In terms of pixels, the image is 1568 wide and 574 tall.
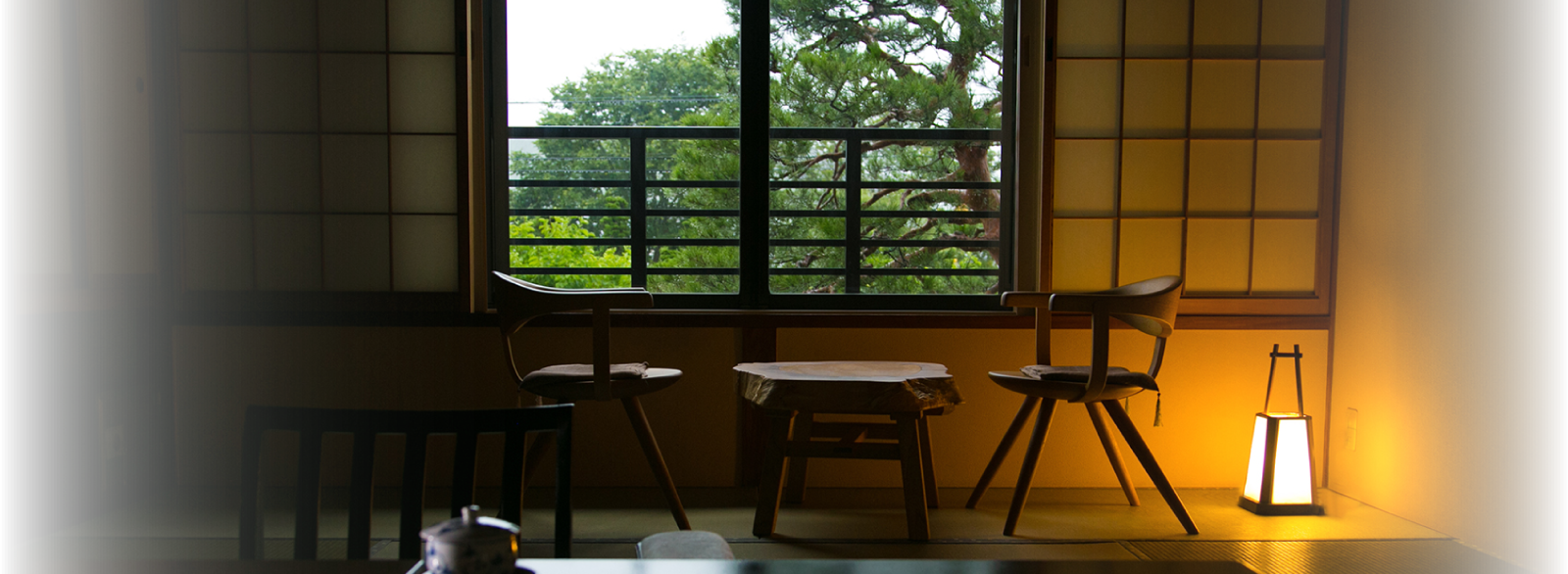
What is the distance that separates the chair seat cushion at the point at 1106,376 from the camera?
257 centimetres

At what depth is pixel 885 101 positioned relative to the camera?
381cm

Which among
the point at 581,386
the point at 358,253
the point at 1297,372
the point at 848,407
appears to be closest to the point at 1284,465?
the point at 1297,372

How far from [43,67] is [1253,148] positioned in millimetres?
4028

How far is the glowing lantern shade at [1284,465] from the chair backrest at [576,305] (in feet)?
6.70

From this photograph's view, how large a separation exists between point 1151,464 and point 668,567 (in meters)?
2.17

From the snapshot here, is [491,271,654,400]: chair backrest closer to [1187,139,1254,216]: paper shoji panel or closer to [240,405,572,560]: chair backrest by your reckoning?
[240,405,572,560]: chair backrest

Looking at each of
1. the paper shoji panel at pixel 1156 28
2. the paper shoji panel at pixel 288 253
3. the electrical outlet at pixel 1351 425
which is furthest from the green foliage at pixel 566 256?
the electrical outlet at pixel 1351 425

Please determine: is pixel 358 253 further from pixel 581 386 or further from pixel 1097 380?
pixel 1097 380

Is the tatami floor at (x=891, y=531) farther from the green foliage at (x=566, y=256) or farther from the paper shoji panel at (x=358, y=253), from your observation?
the green foliage at (x=566, y=256)

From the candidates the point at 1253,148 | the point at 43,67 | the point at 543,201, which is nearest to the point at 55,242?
the point at 43,67

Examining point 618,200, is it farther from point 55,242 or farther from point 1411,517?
point 1411,517

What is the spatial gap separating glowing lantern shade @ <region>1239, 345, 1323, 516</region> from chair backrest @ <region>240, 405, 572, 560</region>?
2.53 meters

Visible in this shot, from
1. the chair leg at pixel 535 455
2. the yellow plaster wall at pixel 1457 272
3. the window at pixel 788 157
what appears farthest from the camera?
the window at pixel 788 157

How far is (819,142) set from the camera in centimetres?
366
